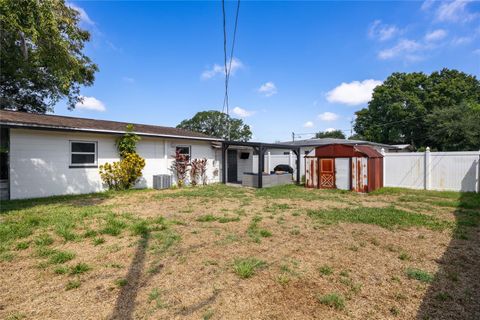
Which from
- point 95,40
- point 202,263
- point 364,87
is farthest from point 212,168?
point 364,87

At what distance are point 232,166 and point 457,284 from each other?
539 inches

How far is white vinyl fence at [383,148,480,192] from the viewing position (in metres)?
10.5

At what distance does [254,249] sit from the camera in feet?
14.0

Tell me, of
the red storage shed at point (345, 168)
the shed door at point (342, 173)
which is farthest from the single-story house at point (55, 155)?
the shed door at point (342, 173)

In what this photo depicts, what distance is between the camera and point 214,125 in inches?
2362

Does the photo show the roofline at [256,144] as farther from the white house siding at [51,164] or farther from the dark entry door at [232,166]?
the white house siding at [51,164]

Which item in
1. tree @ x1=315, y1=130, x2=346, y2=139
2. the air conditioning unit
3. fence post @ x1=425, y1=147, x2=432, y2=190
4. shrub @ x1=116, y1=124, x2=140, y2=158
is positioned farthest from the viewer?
tree @ x1=315, y1=130, x2=346, y2=139

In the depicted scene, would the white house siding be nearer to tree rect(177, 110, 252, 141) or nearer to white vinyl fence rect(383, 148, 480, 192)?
white vinyl fence rect(383, 148, 480, 192)

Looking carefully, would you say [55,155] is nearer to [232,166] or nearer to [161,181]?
[161,181]

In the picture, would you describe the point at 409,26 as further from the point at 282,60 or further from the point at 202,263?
the point at 202,263

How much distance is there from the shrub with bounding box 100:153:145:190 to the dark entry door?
19.1 ft

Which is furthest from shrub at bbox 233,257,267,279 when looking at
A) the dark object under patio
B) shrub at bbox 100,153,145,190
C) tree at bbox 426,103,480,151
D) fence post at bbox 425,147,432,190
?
tree at bbox 426,103,480,151

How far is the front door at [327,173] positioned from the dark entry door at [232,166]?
217 inches

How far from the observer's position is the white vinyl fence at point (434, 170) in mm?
10469
